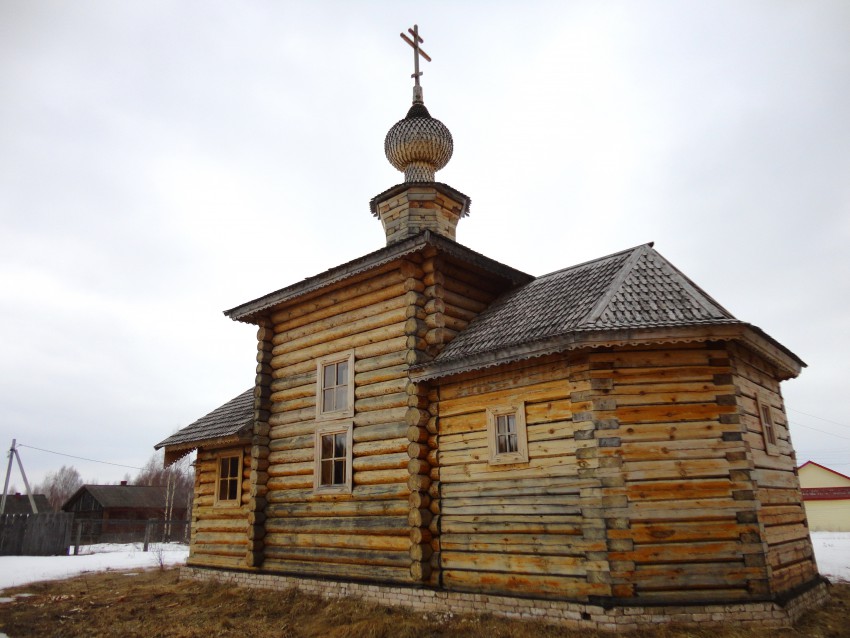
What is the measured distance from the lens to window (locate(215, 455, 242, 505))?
14.6m

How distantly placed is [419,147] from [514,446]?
8.29 meters

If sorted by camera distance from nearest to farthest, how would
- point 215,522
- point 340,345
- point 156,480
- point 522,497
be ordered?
point 522,497 → point 340,345 → point 215,522 → point 156,480

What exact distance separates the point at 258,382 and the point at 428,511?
18.5 ft

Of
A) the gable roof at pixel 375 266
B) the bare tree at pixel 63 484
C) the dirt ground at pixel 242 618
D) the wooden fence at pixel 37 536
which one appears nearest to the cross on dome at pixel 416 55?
the gable roof at pixel 375 266

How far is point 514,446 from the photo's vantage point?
9758 mm

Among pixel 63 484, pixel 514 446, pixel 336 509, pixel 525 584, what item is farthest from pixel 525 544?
pixel 63 484

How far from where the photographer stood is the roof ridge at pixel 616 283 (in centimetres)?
894

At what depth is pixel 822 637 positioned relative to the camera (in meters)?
7.65

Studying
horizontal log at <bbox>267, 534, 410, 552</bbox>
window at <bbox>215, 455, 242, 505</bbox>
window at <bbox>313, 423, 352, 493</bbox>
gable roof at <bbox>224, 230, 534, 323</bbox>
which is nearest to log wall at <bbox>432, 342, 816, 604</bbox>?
horizontal log at <bbox>267, 534, 410, 552</bbox>

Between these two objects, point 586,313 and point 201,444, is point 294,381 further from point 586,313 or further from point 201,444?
point 586,313

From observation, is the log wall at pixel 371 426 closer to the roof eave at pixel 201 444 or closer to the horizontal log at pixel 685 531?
the roof eave at pixel 201 444

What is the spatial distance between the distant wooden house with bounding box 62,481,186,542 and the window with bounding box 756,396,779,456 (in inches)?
1318

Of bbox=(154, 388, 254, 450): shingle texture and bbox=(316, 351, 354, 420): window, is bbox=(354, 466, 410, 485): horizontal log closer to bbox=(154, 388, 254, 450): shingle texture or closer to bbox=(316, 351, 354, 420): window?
bbox=(316, 351, 354, 420): window

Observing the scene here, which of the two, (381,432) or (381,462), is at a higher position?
(381,432)
